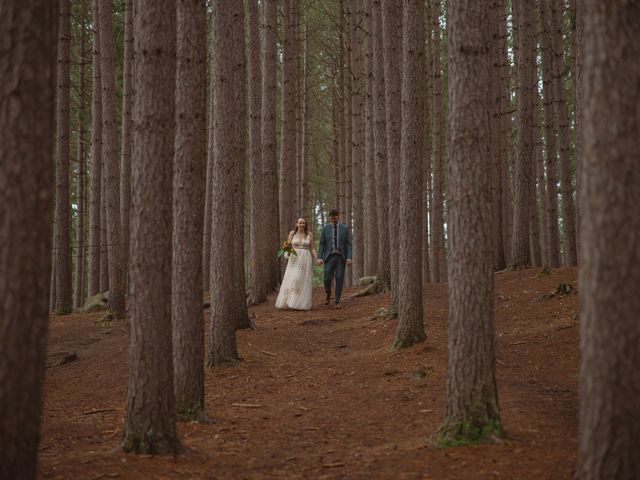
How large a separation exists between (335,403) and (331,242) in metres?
7.24

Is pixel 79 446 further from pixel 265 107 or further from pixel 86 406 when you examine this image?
pixel 265 107

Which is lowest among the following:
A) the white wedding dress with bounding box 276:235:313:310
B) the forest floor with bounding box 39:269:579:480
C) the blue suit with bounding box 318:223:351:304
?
the forest floor with bounding box 39:269:579:480

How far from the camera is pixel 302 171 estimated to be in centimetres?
2400

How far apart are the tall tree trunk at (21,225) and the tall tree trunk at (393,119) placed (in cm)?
766

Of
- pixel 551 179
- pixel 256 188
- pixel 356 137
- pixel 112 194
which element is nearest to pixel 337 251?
pixel 256 188

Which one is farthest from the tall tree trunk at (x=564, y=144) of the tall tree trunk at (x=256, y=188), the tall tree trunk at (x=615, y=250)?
the tall tree trunk at (x=615, y=250)

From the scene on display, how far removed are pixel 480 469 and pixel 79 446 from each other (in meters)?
3.36

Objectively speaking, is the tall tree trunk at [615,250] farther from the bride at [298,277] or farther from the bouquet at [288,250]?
the bouquet at [288,250]

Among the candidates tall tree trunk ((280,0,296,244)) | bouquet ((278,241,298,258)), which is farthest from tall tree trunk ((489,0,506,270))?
tall tree trunk ((280,0,296,244))

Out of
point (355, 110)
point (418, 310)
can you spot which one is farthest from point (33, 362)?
point (355, 110)

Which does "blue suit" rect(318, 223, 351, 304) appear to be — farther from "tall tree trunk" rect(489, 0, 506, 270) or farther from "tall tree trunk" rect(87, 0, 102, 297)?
"tall tree trunk" rect(87, 0, 102, 297)

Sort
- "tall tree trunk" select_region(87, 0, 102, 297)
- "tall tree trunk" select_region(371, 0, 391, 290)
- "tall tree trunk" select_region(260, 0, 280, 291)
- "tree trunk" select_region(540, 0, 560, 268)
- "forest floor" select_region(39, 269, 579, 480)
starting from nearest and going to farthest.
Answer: "forest floor" select_region(39, 269, 579, 480) → "tall tree trunk" select_region(371, 0, 391, 290) → "tall tree trunk" select_region(260, 0, 280, 291) → "tall tree trunk" select_region(87, 0, 102, 297) → "tree trunk" select_region(540, 0, 560, 268)

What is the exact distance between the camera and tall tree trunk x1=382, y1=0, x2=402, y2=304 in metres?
11.0

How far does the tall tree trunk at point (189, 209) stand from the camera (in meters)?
6.70
